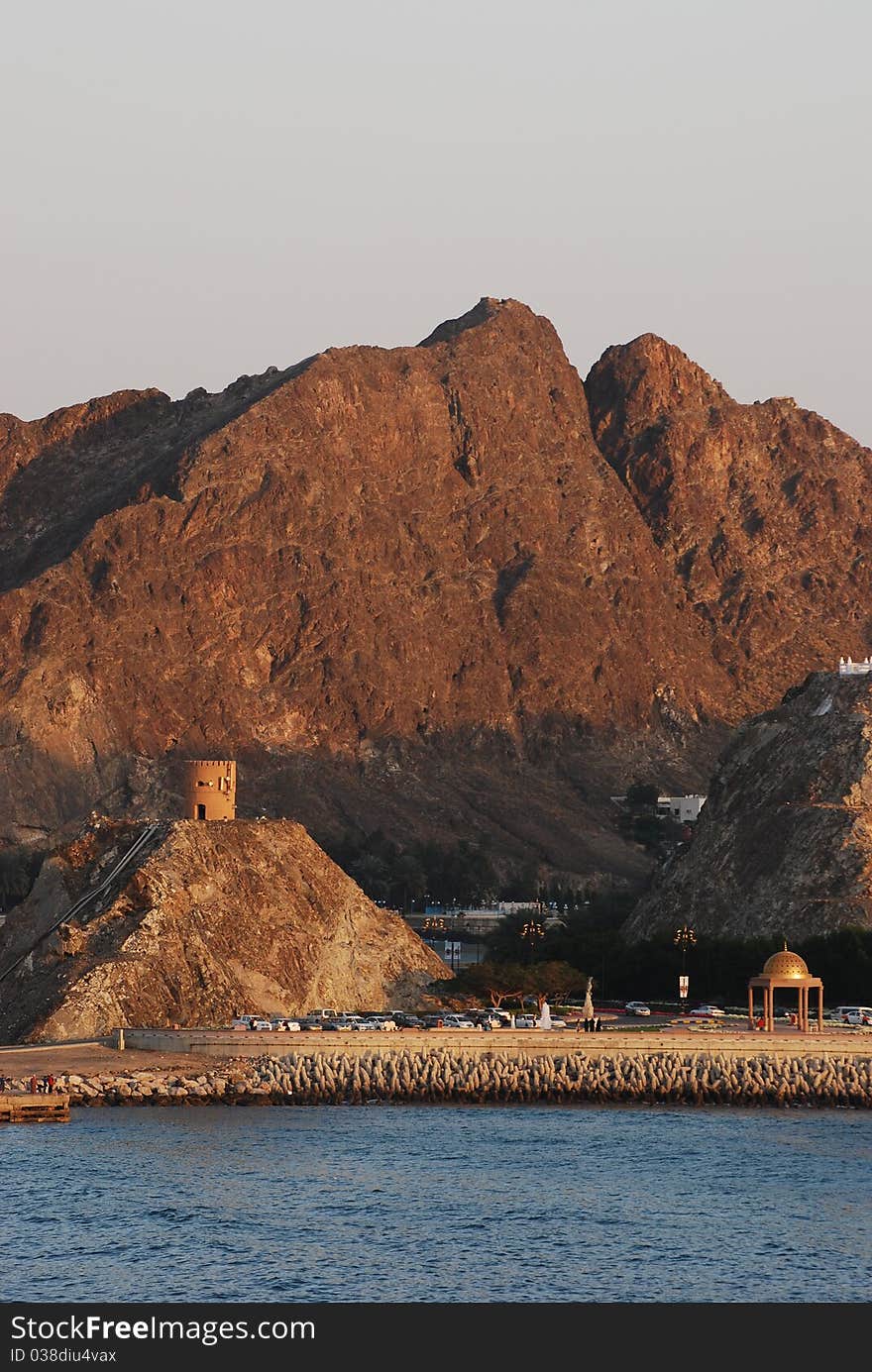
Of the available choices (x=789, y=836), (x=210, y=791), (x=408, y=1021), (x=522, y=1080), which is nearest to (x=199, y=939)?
(x=408, y=1021)

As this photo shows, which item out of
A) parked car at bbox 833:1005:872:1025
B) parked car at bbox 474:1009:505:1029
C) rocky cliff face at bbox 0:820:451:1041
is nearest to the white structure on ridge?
parked car at bbox 833:1005:872:1025

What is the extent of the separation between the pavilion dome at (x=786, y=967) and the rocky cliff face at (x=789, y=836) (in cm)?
3395

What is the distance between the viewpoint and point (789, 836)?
17025 cm

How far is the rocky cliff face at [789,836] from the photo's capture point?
535 ft

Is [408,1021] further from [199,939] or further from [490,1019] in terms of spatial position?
[199,939]

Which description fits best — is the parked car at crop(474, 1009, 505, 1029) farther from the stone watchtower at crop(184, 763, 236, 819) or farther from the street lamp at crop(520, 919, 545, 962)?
the street lamp at crop(520, 919, 545, 962)

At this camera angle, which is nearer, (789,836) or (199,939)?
(199,939)

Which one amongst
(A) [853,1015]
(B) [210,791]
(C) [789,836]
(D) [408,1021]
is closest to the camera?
(D) [408,1021]

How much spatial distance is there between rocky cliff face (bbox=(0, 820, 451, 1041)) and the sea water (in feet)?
53.9

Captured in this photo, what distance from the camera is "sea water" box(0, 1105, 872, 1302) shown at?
68.2 metres

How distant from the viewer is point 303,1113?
102 meters

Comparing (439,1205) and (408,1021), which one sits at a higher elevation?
(408,1021)

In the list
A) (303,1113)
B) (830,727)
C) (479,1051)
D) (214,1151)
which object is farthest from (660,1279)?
(830,727)

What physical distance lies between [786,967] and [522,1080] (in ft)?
60.7
